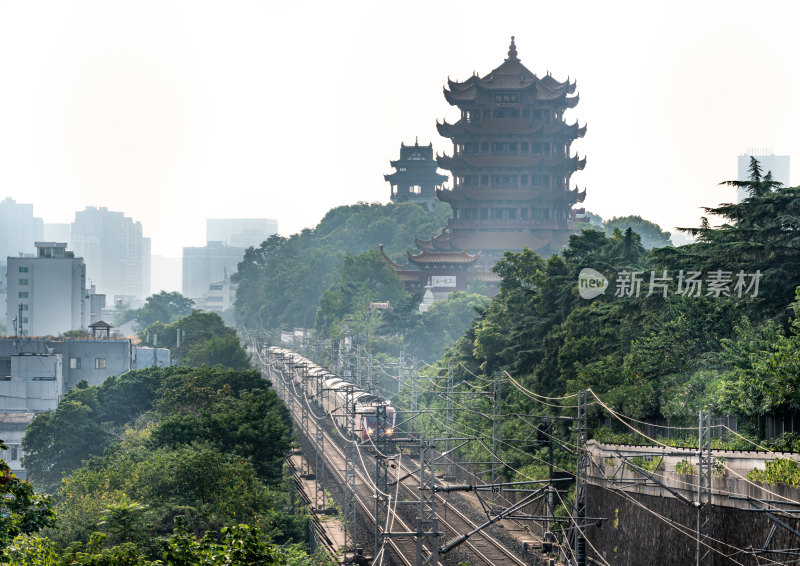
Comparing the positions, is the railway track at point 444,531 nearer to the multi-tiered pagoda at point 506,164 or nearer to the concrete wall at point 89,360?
the concrete wall at point 89,360

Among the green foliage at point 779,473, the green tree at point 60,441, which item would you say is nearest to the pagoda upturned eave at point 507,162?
the green tree at point 60,441

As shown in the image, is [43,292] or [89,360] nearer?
[89,360]

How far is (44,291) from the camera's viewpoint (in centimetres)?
13688

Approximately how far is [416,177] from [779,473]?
490 ft

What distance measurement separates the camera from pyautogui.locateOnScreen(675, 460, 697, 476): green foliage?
32188mm

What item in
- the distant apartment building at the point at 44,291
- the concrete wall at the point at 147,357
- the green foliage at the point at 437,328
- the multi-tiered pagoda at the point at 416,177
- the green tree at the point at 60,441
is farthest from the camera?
the multi-tiered pagoda at the point at 416,177

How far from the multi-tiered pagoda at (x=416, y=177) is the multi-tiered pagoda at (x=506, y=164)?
47.9m

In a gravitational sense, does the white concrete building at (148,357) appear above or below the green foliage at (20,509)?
below

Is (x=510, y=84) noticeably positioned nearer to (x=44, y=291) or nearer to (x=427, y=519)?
(x=44, y=291)

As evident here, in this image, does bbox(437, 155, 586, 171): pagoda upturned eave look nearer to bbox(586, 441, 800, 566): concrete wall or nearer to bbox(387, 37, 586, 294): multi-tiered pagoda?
bbox(387, 37, 586, 294): multi-tiered pagoda

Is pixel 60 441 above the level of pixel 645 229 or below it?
below

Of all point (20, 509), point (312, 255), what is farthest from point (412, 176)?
point (20, 509)

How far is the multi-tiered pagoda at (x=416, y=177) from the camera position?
174500 mm

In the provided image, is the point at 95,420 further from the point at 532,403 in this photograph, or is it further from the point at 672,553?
the point at 672,553
